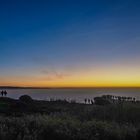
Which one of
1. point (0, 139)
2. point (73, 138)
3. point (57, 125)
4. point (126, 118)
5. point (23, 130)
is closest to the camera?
point (0, 139)

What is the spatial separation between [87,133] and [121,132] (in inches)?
52.7

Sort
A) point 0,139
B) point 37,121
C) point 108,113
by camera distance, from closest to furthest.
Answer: point 0,139
point 37,121
point 108,113

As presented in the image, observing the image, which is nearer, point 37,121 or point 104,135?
point 104,135

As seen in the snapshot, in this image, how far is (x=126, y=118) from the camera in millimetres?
14516

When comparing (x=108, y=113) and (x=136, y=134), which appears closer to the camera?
(x=136, y=134)

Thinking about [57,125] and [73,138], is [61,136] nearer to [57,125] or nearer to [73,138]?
[73,138]

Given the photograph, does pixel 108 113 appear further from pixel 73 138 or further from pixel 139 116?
pixel 73 138

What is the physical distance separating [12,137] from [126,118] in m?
8.81

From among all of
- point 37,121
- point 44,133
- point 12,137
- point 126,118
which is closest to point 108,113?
point 126,118

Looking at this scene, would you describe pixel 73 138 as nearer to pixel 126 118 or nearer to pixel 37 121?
pixel 37 121

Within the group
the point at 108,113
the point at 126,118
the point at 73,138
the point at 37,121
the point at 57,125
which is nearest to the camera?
the point at 73,138

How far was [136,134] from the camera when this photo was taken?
859 centimetres

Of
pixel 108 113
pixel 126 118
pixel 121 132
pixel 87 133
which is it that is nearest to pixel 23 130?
pixel 87 133

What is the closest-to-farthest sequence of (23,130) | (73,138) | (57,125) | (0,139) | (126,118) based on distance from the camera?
(0,139), (73,138), (23,130), (57,125), (126,118)
